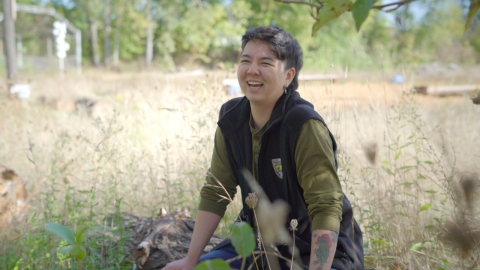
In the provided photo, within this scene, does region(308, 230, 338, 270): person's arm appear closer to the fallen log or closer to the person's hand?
the person's hand

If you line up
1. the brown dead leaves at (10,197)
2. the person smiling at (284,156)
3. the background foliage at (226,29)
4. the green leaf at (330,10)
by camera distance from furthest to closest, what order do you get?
the background foliage at (226,29)
the brown dead leaves at (10,197)
the person smiling at (284,156)
the green leaf at (330,10)

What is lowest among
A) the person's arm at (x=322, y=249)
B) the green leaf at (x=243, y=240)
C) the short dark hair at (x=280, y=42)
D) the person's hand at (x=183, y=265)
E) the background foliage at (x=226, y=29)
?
the person's hand at (x=183, y=265)

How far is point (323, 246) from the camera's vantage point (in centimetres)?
202

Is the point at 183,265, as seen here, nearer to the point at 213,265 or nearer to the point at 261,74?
the point at 261,74

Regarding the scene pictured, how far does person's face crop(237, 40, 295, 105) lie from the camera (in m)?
2.28

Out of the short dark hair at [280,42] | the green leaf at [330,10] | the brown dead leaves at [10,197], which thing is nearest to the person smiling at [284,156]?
the short dark hair at [280,42]

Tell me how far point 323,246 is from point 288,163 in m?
0.39

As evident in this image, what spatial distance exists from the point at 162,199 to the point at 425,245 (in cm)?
185

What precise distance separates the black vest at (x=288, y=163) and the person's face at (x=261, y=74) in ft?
0.21

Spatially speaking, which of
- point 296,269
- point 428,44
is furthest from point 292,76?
point 428,44

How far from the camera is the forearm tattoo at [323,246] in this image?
6.51 ft

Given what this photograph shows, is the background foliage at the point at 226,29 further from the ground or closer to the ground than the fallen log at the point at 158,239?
further from the ground

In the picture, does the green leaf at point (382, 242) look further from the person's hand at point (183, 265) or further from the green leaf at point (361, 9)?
the green leaf at point (361, 9)

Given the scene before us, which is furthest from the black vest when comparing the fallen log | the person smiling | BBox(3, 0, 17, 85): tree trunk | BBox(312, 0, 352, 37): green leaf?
BBox(3, 0, 17, 85): tree trunk
